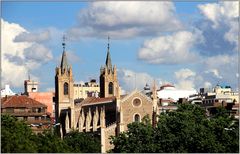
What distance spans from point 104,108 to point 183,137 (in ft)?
184

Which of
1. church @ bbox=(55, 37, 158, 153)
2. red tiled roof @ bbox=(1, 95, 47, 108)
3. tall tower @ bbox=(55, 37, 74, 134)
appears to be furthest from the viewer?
tall tower @ bbox=(55, 37, 74, 134)

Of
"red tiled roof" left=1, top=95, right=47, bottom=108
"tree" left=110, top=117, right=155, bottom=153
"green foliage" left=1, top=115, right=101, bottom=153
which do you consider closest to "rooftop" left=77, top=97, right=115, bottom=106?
"red tiled roof" left=1, top=95, right=47, bottom=108

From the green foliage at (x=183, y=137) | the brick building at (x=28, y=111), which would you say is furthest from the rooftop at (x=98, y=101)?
the green foliage at (x=183, y=137)

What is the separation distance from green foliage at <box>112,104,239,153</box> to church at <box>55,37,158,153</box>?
2102 cm

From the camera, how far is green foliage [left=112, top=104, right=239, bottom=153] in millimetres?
92688

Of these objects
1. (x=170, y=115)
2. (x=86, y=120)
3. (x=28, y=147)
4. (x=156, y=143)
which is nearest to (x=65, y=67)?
(x=86, y=120)

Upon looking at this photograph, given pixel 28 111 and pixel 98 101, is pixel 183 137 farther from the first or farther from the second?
pixel 98 101

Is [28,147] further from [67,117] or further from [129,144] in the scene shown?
[67,117]

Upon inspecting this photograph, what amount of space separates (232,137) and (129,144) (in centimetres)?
1264

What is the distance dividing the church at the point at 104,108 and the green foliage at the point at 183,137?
2102 cm

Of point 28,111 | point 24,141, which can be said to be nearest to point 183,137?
point 24,141

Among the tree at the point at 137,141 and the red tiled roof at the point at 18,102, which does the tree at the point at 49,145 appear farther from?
the red tiled roof at the point at 18,102

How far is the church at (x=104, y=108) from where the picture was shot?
145 meters

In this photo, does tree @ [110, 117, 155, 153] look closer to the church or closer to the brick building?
the church
